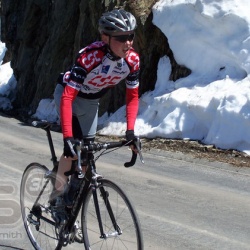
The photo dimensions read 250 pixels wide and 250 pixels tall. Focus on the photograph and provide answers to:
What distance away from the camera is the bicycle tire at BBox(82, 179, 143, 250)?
4410 millimetres

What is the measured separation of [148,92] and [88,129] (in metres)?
10.6

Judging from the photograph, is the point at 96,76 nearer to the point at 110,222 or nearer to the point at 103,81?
the point at 103,81

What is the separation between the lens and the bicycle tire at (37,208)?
5.43m

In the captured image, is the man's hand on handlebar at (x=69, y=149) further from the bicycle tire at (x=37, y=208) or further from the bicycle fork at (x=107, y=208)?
the bicycle tire at (x=37, y=208)

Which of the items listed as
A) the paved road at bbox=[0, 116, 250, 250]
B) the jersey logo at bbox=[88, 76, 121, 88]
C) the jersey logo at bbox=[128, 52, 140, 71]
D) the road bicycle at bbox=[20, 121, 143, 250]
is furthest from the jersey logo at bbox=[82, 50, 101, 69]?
the paved road at bbox=[0, 116, 250, 250]

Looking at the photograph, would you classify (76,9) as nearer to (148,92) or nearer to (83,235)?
(148,92)

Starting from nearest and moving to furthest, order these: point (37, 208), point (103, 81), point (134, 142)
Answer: point (134, 142) → point (103, 81) → point (37, 208)

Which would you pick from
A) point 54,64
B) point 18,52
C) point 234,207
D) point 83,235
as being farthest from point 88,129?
point 18,52

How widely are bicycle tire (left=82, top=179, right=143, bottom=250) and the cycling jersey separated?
0.54 metres

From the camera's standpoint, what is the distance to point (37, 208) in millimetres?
5605

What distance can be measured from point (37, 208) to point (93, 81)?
1424mm

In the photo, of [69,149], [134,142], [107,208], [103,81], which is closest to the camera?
[69,149]

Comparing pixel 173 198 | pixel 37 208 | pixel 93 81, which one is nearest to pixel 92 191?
pixel 93 81

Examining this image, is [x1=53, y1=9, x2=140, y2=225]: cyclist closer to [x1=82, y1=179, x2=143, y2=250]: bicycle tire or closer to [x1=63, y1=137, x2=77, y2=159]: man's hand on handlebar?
[x1=63, y1=137, x2=77, y2=159]: man's hand on handlebar
